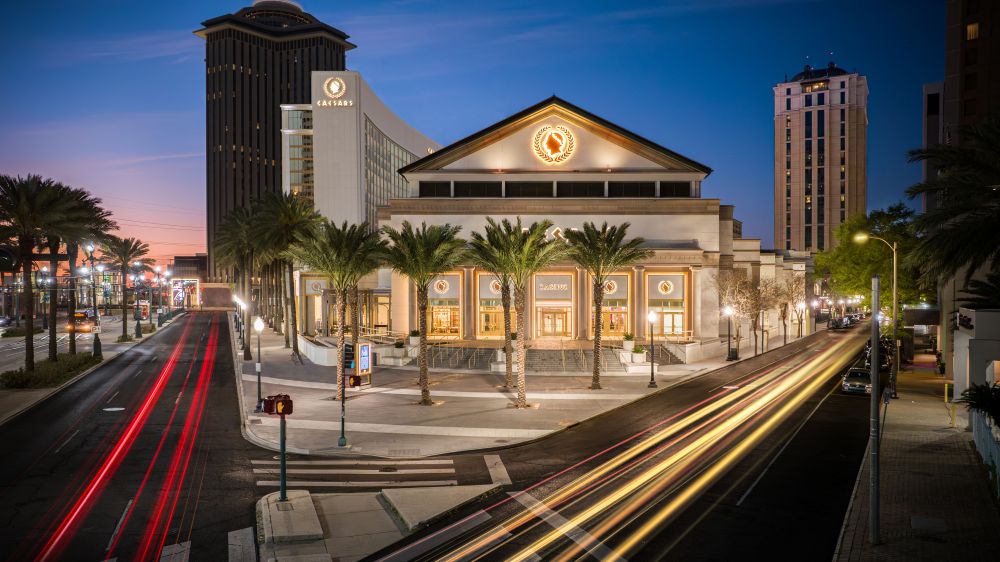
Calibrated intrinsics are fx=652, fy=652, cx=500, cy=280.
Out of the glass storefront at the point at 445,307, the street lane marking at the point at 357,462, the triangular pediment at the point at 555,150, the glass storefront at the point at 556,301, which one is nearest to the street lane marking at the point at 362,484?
the street lane marking at the point at 357,462

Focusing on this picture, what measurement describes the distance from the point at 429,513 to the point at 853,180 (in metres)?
176

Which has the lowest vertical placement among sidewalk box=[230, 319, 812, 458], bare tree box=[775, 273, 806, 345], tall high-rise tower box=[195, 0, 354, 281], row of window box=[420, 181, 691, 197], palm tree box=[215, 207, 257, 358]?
sidewalk box=[230, 319, 812, 458]

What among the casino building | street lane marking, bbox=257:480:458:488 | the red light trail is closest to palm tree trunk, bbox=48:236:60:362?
the red light trail

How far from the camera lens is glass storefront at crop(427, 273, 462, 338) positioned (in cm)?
6091

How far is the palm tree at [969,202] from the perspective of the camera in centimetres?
2195

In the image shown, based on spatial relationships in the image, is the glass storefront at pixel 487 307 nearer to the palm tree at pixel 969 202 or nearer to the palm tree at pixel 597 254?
the palm tree at pixel 597 254

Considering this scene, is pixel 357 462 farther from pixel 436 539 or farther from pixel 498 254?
pixel 498 254

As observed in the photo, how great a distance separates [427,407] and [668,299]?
3489cm

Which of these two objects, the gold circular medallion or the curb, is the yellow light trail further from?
the gold circular medallion

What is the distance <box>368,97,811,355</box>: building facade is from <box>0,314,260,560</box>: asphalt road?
27662 millimetres

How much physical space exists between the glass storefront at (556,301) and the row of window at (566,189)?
820 cm

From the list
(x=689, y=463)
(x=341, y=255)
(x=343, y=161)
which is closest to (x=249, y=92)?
(x=343, y=161)

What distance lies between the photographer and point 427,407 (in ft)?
105

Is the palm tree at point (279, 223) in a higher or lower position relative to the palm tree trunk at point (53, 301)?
higher
